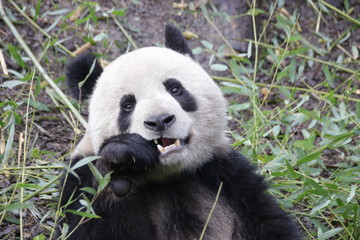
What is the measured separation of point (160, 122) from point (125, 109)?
0.40 meters

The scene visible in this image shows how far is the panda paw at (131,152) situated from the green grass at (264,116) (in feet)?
0.87

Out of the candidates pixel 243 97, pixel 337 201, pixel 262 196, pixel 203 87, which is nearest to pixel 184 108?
Answer: pixel 203 87

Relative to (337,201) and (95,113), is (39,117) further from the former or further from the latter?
(337,201)

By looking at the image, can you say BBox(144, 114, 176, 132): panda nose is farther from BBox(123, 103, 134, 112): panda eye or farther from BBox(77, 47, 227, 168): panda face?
BBox(123, 103, 134, 112): panda eye

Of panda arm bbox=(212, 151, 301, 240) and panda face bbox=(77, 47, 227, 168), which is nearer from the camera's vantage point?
panda face bbox=(77, 47, 227, 168)

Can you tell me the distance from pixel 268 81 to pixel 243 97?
0.40 m

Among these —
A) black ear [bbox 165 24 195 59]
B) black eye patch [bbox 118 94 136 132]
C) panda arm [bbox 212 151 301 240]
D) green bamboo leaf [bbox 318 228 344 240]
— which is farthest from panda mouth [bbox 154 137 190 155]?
green bamboo leaf [bbox 318 228 344 240]

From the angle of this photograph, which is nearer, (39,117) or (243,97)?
(39,117)

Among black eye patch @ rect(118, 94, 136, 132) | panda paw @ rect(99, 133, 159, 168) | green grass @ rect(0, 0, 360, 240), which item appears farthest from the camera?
green grass @ rect(0, 0, 360, 240)


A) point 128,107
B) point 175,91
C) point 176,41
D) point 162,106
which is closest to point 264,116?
point 176,41

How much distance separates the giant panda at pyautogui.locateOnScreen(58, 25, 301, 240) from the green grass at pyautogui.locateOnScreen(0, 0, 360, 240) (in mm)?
274

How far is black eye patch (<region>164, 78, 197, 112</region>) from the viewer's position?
3.59 m

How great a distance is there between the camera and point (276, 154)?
4.64m

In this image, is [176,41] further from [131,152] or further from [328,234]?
[328,234]
